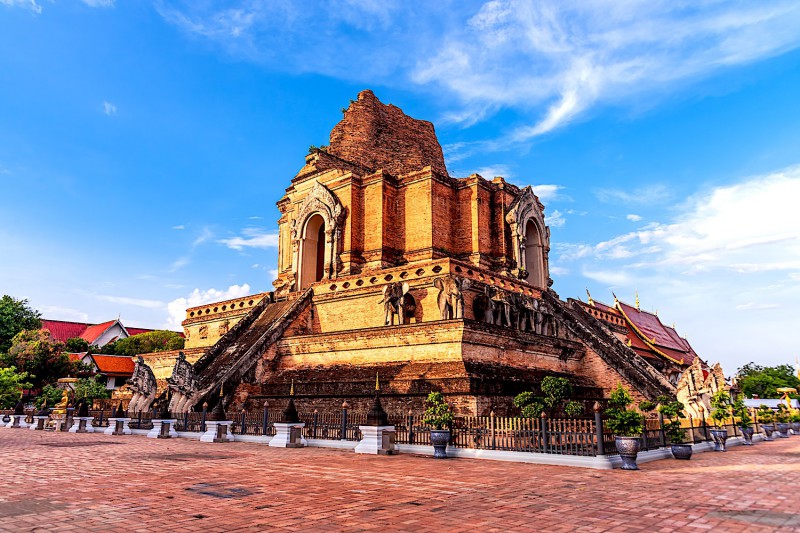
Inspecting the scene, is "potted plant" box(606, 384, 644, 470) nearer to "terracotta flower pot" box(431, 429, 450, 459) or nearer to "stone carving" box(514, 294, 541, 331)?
"terracotta flower pot" box(431, 429, 450, 459)

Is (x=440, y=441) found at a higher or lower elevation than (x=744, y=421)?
lower

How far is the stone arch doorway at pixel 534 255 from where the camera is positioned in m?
31.6

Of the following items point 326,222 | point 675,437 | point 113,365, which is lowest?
point 675,437

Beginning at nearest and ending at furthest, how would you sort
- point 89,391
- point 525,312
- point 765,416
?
point 525,312, point 765,416, point 89,391

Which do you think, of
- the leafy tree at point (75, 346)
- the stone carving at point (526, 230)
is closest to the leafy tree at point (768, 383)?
the stone carving at point (526, 230)

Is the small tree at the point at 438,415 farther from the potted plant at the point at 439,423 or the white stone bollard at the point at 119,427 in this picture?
the white stone bollard at the point at 119,427

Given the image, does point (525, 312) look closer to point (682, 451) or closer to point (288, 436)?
point (682, 451)

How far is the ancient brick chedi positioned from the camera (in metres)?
18.6

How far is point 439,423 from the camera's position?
14312 millimetres

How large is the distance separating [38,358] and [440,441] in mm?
32642

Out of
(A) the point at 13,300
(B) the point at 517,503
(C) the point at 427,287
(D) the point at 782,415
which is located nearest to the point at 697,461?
(B) the point at 517,503

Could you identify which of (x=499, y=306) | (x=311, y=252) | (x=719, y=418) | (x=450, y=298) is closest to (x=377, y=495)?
(x=450, y=298)

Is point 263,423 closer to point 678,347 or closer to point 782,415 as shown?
point 782,415

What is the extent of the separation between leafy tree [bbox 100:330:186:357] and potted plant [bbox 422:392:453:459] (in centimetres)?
3758
